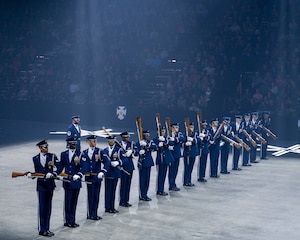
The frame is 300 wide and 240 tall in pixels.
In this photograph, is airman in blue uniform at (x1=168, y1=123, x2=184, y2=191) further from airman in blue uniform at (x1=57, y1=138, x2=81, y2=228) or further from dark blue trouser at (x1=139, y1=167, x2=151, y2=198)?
airman in blue uniform at (x1=57, y1=138, x2=81, y2=228)

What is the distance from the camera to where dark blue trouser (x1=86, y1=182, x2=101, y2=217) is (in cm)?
1558

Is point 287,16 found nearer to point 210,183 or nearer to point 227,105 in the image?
point 227,105

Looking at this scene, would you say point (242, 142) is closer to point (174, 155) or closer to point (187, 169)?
point (187, 169)

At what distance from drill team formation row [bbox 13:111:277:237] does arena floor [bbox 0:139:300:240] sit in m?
0.44

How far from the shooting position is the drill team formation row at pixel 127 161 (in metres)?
14.2

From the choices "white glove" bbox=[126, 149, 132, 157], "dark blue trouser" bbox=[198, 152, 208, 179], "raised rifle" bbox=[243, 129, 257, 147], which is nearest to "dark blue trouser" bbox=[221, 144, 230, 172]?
"raised rifle" bbox=[243, 129, 257, 147]

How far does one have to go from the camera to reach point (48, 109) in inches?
1490

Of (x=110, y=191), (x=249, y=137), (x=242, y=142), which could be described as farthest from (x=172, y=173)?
(x=249, y=137)

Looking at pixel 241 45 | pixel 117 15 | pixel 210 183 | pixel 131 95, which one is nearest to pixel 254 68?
pixel 241 45

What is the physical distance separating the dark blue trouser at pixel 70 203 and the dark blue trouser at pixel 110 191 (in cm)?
151

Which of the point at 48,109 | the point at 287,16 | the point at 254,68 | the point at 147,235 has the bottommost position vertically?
the point at 147,235

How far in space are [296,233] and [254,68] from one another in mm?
20642

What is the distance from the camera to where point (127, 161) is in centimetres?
1658

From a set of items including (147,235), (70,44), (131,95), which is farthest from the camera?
(70,44)
